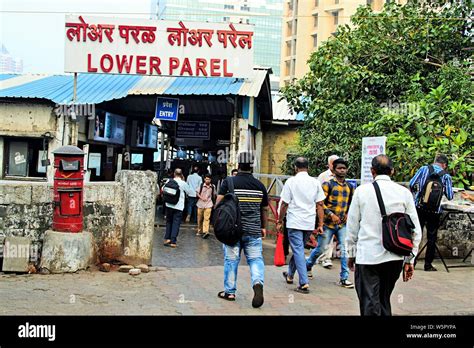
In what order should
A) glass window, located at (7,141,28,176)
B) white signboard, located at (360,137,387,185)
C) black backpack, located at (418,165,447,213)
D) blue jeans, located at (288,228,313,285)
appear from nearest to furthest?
1. blue jeans, located at (288,228,313,285)
2. black backpack, located at (418,165,447,213)
3. white signboard, located at (360,137,387,185)
4. glass window, located at (7,141,28,176)

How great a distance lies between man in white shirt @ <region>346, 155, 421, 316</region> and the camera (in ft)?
15.4

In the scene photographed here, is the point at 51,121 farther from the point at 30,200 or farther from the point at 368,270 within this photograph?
the point at 368,270

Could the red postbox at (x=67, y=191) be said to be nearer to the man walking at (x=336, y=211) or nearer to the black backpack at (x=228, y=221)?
the black backpack at (x=228, y=221)

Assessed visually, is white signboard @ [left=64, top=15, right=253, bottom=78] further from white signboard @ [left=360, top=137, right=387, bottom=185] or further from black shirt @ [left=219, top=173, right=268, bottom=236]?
black shirt @ [left=219, top=173, right=268, bottom=236]

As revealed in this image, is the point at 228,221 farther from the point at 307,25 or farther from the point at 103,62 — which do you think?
the point at 307,25

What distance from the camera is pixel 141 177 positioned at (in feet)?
25.7

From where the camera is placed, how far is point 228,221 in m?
5.99

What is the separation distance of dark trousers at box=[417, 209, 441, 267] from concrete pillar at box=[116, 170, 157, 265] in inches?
172

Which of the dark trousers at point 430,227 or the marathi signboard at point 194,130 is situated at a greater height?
the marathi signboard at point 194,130

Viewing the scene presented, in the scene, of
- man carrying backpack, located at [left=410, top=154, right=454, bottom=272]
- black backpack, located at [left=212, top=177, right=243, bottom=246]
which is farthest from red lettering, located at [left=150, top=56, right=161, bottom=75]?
black backpack, located at [left=212, top=177, right=243, bottom=246]

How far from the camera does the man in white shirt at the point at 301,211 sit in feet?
22.3

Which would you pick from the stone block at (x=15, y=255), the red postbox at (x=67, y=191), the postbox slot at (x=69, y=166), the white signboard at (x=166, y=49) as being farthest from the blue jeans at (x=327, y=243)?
the white signboard at (x=166, y=49)

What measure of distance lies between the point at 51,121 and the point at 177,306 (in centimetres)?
1045

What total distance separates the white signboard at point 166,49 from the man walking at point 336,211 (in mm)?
7007
